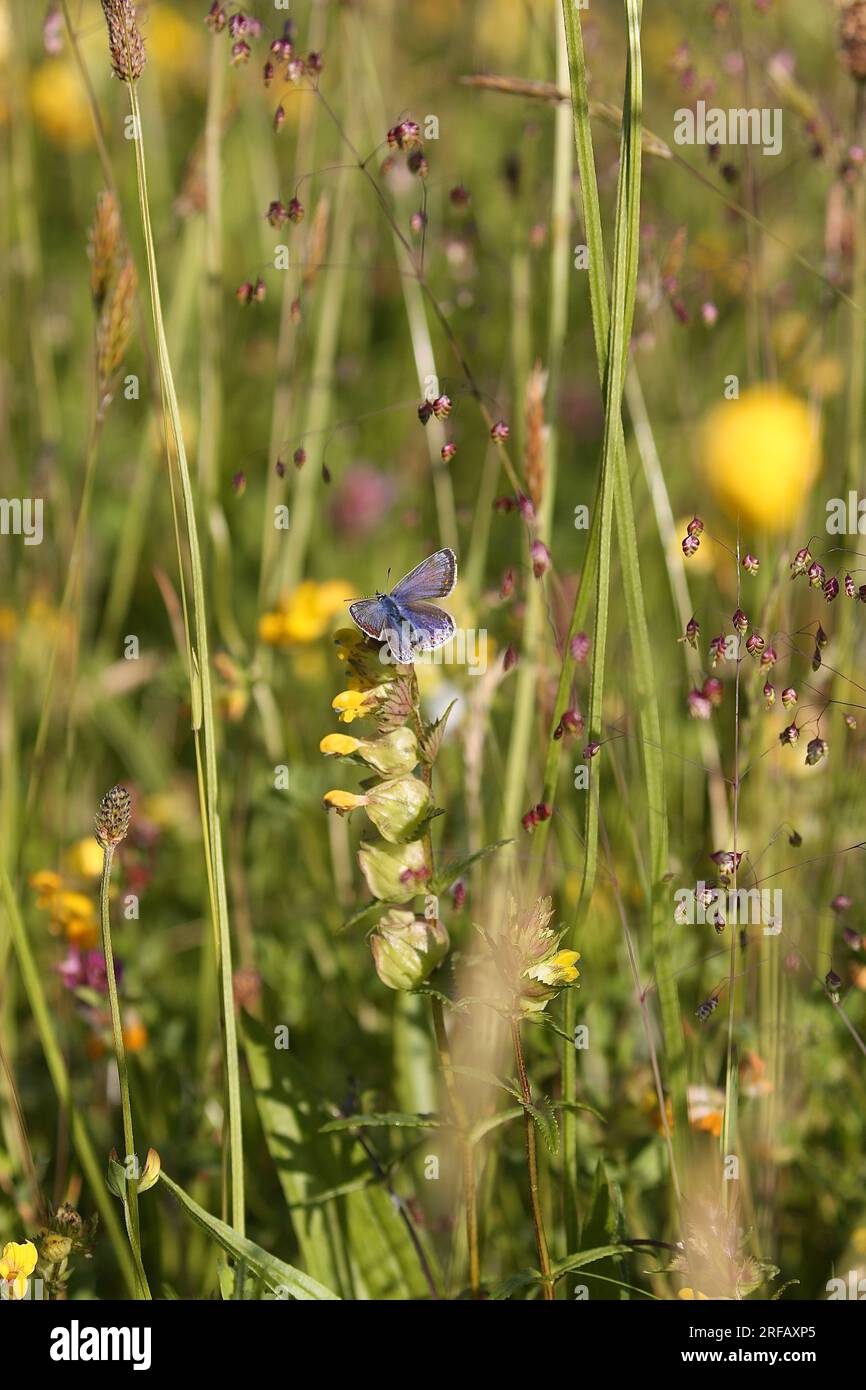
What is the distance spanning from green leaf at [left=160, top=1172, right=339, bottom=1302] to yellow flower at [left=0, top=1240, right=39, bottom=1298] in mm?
158

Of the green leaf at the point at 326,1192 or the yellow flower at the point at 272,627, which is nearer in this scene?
the green leaf at the point at 326,1192

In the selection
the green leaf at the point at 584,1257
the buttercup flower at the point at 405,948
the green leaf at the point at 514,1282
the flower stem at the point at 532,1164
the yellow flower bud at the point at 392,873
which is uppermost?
the yellow flower bud at the point at 392,873

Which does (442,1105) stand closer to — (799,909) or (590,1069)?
(590,1069)

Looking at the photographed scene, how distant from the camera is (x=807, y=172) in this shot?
241cm

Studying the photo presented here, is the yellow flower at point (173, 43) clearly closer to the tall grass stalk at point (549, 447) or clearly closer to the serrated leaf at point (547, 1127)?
the tall grass stalk at point (549, 447)

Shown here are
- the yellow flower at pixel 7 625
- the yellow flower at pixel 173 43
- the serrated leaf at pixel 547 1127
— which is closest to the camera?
the serrated leaf at pixel 547 1127

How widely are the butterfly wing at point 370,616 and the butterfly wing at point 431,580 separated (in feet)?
0.09

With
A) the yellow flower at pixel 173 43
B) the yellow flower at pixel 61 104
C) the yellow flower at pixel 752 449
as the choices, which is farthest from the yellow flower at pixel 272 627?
the yellow flower at pixel 173 43

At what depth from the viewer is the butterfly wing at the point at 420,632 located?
950 millimetres

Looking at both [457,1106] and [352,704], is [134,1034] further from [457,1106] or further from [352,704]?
[352,704]

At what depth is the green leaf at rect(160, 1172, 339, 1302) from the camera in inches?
36.8

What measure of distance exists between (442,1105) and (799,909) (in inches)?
17.4

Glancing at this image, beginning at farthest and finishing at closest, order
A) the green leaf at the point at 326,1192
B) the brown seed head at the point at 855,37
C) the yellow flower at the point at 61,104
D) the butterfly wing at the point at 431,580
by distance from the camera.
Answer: the yellow flower at the point at 61,104 < the brown seed head at the point at 855,37 < the green leaf at the point at 326,1192 < the butterfly wing at the point at 431,580
